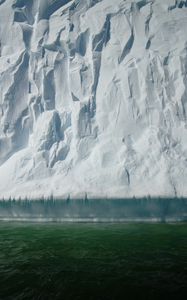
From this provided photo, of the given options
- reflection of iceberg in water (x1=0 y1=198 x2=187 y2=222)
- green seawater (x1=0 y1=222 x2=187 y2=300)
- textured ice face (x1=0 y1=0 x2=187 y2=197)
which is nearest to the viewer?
green seawater (x1=0 y1=222 x2=187 y2=300)

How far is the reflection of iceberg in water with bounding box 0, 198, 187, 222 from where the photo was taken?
14.4m

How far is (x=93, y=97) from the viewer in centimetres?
1883

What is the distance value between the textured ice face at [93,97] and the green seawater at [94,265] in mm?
A: 4781

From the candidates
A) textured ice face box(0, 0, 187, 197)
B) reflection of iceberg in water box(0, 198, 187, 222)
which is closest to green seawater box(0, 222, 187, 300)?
reflection of iceberg in water box(0, 198, 187, 222)

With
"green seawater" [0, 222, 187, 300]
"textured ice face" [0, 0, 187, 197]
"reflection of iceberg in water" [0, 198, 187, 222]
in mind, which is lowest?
"green seawater" [0, 222, 187, 300]

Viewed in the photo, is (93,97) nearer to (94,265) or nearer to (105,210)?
(105,210)

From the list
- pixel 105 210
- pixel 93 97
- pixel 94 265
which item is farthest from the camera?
pixel 93 97

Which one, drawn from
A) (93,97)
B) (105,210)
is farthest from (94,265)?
(93,97)

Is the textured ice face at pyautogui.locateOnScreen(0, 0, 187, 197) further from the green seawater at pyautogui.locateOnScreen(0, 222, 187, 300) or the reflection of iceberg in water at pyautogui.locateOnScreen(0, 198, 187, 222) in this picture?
the green seawater at pyautogui.locateOnScreen(0, 222, 187, 300)

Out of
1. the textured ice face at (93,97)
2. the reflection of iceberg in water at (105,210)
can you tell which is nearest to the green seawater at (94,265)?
the reflection of iceberg in water at (105,210)

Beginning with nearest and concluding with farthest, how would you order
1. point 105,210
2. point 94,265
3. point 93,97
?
1. point 94,265
2. point 105,210
3. point 93,97

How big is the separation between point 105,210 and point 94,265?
310 inches

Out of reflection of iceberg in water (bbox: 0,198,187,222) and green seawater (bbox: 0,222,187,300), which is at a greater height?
reflection of iceberg in water (bbox: 0,198,187,222)

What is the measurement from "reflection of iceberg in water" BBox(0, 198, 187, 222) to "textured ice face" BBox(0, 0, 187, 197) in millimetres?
422
